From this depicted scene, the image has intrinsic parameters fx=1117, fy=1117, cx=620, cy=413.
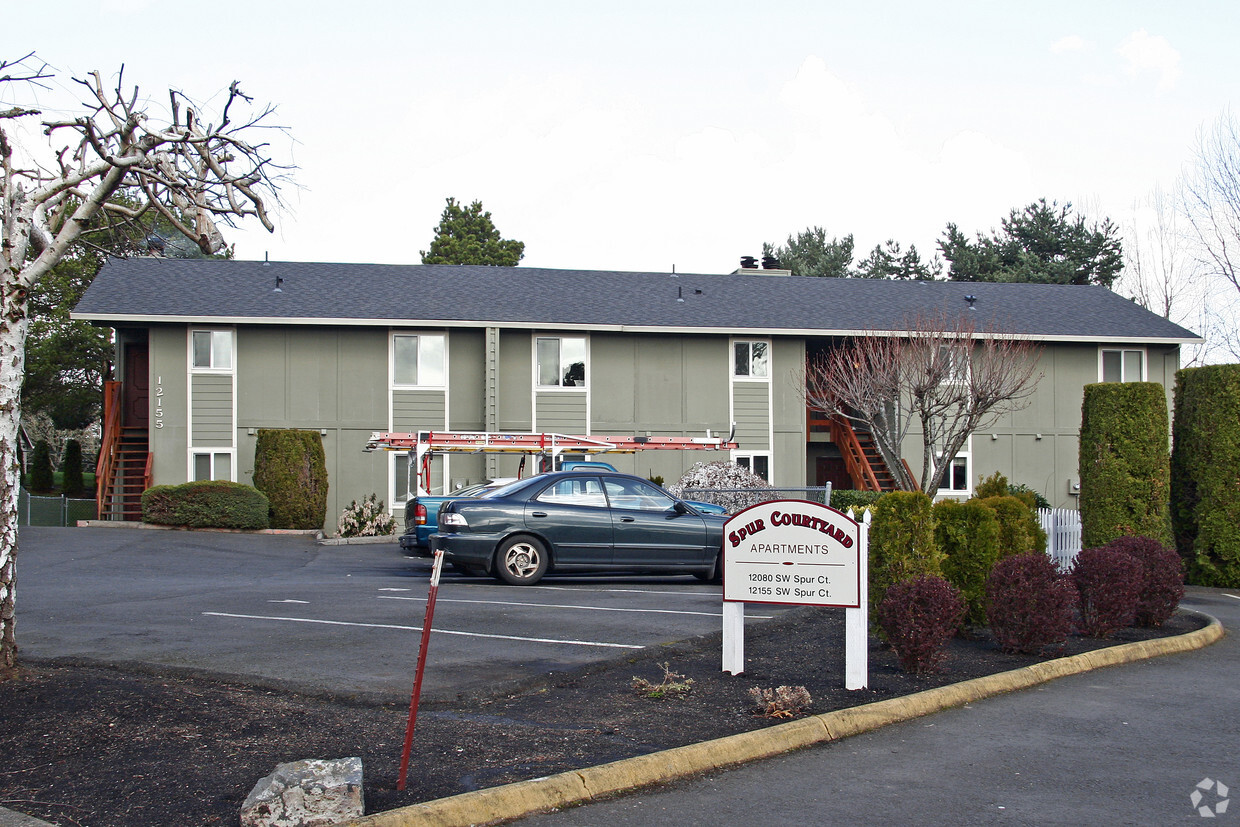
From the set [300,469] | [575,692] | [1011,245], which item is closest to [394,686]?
[575,692]

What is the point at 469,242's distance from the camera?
61094mm

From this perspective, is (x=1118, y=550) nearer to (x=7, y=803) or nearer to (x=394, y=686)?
(x=394, y=686)

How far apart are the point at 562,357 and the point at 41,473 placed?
22.6m

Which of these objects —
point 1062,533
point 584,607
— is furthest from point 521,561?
point 1062,533

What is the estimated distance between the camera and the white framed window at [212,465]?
26844mm

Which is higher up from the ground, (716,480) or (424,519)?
(716,480)

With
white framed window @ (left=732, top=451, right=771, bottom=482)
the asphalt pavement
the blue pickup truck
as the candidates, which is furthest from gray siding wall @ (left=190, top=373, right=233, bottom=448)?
the asphalt pavement

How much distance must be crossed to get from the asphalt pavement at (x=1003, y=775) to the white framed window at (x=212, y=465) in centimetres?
2242

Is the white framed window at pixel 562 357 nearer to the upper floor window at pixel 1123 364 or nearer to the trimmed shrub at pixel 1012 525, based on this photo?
the upper floor window at pixel 1123 364

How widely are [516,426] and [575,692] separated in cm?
2020

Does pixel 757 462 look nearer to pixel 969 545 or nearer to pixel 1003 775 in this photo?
pixel 969 545

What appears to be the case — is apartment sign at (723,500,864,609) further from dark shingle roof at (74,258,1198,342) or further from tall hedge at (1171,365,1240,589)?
dark shingle roof at (74,258,1198,342)

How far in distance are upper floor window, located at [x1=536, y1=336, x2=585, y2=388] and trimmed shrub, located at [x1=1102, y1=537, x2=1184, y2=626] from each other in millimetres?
17919

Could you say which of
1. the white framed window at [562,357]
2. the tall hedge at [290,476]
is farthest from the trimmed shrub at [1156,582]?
the tall hedge at [290,476]
